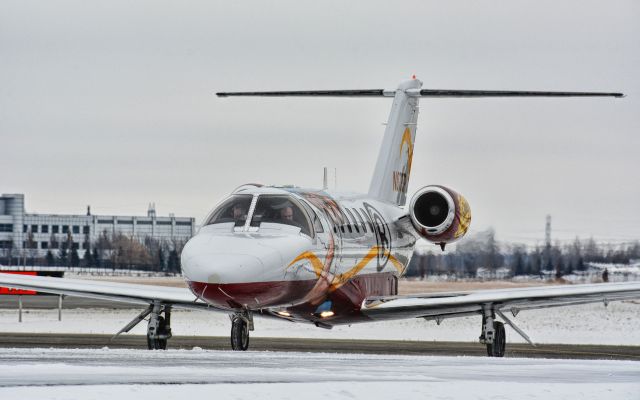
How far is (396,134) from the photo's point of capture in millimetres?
31500

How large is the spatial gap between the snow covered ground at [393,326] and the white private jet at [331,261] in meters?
7.78

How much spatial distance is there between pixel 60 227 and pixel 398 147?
128243mm

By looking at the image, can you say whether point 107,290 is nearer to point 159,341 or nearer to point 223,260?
point 159,341

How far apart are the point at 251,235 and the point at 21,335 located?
43.7 ft

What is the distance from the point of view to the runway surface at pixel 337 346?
89.8 feet

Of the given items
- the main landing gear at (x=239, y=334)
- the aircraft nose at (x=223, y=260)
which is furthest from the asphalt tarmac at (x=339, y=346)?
the aircraft nose at (x=223, y=260)

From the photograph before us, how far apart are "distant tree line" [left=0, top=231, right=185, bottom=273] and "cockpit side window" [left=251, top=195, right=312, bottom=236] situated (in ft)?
287

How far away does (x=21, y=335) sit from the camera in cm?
3162

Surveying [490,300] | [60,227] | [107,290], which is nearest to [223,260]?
[107,290]

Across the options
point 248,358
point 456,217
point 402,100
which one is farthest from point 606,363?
point 402,100

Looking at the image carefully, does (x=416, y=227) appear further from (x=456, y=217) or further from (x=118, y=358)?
(x=118, y=358)

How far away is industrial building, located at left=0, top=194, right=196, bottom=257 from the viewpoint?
147875mm

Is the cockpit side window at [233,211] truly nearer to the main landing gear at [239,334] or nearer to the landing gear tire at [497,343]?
the main landing gear at [239,334]

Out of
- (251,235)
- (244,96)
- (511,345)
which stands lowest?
(511,345)
